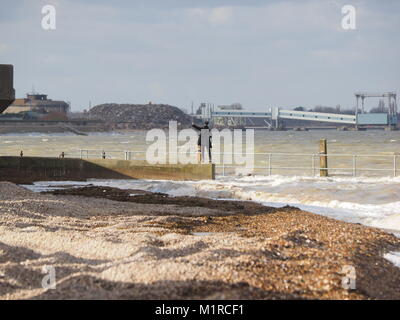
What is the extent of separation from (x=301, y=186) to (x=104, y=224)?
443 inches

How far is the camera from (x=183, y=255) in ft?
26.5

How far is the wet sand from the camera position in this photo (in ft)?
21.2

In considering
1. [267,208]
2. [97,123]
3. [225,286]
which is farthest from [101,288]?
[97,123]

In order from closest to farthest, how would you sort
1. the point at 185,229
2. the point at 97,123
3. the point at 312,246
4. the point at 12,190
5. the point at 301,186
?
the point at 312,246 → the point at 185,229 → the point at 12,190 → the point at 301,186 → the point at 97,123

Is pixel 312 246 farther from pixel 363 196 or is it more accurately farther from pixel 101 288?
pixel 363 196

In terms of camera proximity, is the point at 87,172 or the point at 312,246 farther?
the point at 87,172

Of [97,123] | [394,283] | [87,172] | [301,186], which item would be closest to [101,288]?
[394,283]

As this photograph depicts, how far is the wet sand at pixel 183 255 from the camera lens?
647 cm

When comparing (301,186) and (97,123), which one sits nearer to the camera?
(301,186)

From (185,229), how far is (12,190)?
5847 millimetres

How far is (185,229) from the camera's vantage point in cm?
1097

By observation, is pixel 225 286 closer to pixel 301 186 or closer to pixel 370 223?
pixel 370 223
